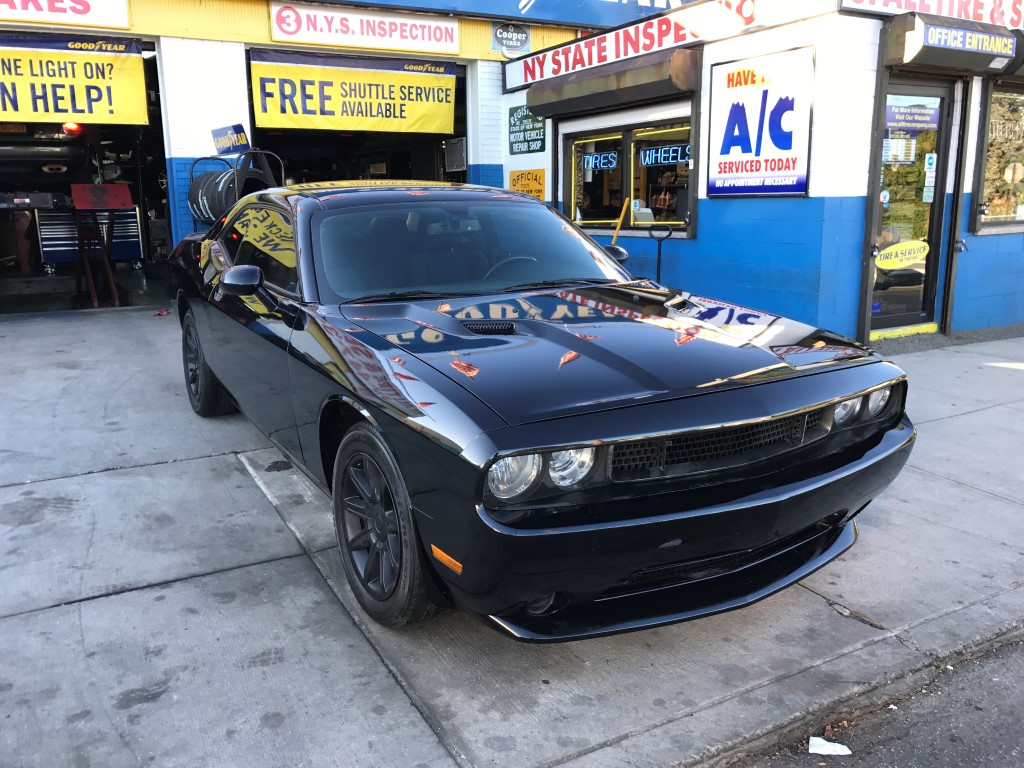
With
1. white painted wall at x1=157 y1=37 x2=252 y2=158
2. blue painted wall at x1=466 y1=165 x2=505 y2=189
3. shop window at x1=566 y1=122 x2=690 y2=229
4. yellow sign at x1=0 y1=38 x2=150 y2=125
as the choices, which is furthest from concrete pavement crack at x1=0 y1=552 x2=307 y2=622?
blue painted wall at x1=466 y1=165 x2=505 y2=189

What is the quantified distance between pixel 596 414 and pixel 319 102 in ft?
Answer: 33.5

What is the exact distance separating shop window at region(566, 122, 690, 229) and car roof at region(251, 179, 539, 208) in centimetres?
513

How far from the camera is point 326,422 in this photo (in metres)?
3.21

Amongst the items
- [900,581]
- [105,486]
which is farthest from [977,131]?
[105,486]

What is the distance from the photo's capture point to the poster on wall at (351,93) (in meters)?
10.9

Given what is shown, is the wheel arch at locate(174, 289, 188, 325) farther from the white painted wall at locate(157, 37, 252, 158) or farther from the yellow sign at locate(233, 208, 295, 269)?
the white painted wall at locate(157, 37, 252, 158)

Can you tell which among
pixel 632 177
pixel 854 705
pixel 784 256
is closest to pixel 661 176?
pixel 632 177

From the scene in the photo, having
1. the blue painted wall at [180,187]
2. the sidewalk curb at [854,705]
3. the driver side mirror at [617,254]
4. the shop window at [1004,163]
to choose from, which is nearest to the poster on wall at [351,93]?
the blue painted wall at [180,187]

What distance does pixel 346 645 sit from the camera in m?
2.87

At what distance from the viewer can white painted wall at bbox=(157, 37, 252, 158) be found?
10227mm

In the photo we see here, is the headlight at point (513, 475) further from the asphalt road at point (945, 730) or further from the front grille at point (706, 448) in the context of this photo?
the asphalt road at point (945, 730)

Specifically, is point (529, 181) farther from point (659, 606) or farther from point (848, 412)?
point (659, 606)

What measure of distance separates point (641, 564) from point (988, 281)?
819 cm

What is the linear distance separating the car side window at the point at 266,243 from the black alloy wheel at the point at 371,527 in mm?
1017
